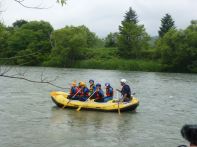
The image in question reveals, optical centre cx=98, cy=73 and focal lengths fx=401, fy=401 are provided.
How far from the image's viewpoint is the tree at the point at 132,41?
62531 millimetres

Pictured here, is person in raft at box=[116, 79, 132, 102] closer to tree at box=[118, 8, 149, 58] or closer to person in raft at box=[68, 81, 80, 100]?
person in raft at box=[68, 81, 80, 100]

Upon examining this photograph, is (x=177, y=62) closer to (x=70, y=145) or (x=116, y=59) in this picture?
(x=116, y=59)

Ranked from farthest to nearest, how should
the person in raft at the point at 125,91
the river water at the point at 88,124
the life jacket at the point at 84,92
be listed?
the life jacket at the point at 84,92 < the person in raft at the point at 125,91 < the river water at the point at 88,124

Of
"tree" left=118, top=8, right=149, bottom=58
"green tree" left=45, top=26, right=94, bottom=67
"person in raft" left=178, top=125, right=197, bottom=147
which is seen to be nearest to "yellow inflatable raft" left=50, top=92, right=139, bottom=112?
"person in raft" left=178, top=125, right=197, bottom=147

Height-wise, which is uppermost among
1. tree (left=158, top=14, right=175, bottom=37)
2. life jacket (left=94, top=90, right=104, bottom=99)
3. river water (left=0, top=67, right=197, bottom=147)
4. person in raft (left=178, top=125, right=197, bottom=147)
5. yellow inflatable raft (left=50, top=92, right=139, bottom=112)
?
tree (left=158, top=14, right=175, bottom=37)

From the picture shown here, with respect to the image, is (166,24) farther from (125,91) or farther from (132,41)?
(125,91)

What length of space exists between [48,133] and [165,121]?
209 inches

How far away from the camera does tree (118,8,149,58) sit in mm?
62531

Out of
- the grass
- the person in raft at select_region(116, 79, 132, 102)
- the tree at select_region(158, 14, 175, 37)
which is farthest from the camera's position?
the tree at select_region(158, 14, 175, 37)

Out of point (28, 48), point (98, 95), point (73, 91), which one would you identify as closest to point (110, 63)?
point (73, 91)

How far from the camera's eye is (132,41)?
62719mm

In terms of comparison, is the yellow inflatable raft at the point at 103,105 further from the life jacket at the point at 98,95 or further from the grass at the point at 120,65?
the grass at the point at 120,65

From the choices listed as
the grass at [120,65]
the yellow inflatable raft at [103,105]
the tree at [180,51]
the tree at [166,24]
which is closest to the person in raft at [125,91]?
the yellow inflatable raft at [103,105]

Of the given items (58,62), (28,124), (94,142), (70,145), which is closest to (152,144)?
(94,142)
